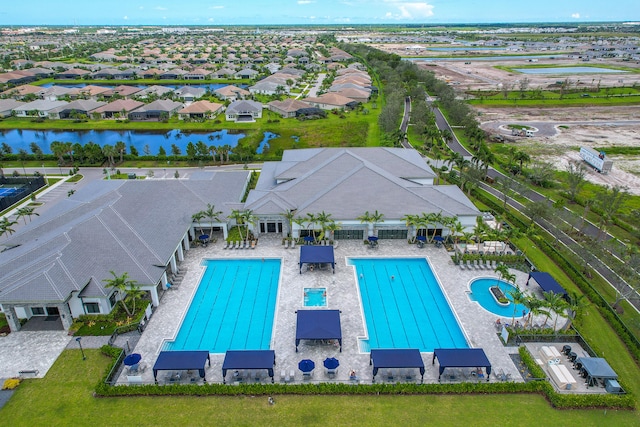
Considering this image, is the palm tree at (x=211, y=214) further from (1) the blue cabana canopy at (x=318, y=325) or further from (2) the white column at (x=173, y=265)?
(1) the blue cabana canopy at (x=318, y=325)

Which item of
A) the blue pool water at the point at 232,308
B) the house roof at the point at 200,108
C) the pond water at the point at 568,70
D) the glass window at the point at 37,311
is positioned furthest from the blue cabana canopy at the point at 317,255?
the pond water at the point at 568,70

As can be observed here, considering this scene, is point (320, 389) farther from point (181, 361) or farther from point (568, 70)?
point (568, 70)

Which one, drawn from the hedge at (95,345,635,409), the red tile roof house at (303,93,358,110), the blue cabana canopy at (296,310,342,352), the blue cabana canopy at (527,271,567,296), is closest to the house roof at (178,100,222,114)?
the red tile roof house at (303,93,358,110)

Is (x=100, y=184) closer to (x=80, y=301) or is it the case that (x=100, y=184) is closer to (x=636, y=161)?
(x=80, y=301)

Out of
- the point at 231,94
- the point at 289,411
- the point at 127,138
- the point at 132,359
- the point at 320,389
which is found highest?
the point at 231,94

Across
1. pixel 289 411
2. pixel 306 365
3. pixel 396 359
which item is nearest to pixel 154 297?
pixel 306 365
